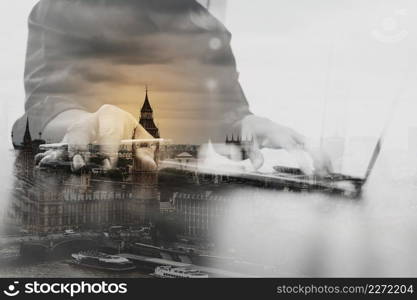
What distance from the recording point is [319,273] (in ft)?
11.9

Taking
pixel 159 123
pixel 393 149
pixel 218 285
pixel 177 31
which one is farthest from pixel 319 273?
pixel 177 31

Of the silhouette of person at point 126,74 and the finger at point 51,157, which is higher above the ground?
the silhouette of person at point 126,74

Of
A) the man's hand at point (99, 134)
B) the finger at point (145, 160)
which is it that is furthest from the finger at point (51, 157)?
the finger at point (145, 160)

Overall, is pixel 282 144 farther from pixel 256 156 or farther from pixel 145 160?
pixel 145 160

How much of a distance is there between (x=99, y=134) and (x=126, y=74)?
358mm

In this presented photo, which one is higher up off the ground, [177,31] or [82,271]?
[177,31]

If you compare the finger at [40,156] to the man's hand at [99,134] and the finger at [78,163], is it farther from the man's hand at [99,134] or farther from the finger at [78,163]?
the finger at [78,163]

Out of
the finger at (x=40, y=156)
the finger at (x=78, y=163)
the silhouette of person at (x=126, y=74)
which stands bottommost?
the finger at (x=78, y=163)

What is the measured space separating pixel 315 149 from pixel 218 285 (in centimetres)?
90

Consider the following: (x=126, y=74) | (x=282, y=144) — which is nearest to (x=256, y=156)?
(x=282, y=144)

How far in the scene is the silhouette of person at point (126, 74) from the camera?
373cm

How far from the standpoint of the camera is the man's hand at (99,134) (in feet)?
12.2

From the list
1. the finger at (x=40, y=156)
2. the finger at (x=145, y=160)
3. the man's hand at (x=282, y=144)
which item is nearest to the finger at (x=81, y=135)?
the finger at (x=40, y=156)

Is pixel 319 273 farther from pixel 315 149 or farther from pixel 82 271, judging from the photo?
pixel 82 271
